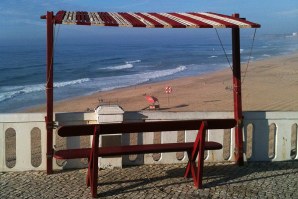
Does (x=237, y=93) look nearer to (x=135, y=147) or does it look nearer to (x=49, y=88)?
(x=135, y=147)

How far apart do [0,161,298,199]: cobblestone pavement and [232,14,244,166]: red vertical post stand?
255 millimetres

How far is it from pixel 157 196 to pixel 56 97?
61.5 feet

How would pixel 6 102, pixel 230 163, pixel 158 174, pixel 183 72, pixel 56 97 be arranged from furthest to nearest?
pixel 183 72 < pixel 56 97 < pixel 6 102 < pixel 230 163 < pixel 158 174

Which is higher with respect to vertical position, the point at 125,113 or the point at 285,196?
the point at 125,113

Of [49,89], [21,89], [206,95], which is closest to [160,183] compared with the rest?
[49,89]

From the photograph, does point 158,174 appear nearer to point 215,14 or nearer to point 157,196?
point 157,196

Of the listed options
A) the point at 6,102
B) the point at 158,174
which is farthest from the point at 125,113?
the point at 6,102

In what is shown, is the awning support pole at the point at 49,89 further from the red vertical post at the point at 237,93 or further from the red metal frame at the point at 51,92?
the red vertical post at the point at 237,93

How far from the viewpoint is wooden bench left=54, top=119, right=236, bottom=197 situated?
202 inches

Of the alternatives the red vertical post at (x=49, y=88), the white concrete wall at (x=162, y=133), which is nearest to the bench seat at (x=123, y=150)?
the red vertical post at (x=49, y=88)

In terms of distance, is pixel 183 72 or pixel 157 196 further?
pixel 183 72

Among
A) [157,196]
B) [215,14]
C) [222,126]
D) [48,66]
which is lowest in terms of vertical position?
[157,196]

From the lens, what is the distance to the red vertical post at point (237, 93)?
257 inches

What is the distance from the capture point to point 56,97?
23.3 m
